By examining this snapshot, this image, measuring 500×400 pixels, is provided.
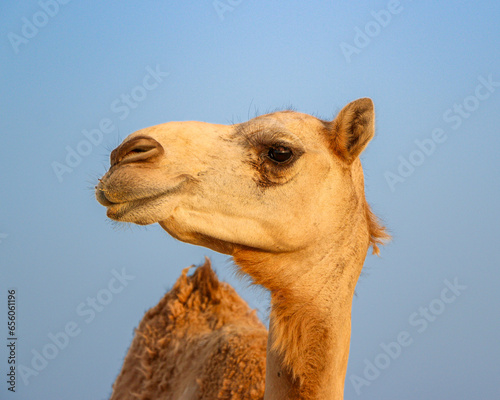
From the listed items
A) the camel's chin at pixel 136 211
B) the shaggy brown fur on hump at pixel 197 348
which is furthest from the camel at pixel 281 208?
the shaggy brown fur on hump at pixel 197 348

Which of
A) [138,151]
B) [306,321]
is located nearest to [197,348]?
[306,321]

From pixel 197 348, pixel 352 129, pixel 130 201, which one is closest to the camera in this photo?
pixel 130 201

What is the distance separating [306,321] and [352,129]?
1250mm

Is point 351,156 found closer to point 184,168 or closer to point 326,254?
point 326,254

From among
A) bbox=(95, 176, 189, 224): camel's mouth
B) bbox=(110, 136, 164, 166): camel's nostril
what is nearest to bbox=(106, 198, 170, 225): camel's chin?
bbox=(95, 176, 189, 224): camel's mouth

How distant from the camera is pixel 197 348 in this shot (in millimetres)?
4750

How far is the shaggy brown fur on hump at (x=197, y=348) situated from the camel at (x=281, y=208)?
2.66ft

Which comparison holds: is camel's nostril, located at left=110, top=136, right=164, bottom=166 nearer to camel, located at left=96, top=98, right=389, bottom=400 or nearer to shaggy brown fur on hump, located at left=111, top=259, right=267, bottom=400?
camel, located at left=96, top=98, right=389, bottom=400

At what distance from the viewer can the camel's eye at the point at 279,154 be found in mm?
3277

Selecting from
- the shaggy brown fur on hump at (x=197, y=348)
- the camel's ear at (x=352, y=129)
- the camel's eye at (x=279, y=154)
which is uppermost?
the camel's ear at (x=352, y=129)

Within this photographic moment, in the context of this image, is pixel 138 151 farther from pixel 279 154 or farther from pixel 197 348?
pixel 197 348

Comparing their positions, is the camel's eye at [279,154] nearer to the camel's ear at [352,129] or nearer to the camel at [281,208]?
the camel at [281,208]

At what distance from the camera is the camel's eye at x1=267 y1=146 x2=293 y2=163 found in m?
3.28

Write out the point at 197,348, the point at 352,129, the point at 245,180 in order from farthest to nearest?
1. the point at 197,348
2. the point at 352,129
3. the point at 245,180
